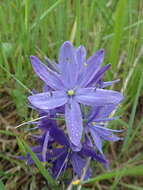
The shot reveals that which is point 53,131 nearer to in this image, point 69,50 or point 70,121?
point 70,121

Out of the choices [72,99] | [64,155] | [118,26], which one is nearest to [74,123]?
[72,99]

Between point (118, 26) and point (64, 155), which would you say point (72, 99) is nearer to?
point (64, 155)

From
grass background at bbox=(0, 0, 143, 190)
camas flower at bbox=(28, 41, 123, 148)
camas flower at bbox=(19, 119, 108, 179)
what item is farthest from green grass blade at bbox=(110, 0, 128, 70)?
camas flower at bbox=(19, 119, 108, 179)

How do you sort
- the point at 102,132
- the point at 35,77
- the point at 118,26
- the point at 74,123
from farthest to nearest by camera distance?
the point at 35,77 → the point at 118,26 → the point at 102,132 → the point at 74,123

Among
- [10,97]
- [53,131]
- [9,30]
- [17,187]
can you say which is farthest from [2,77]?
[53,131]

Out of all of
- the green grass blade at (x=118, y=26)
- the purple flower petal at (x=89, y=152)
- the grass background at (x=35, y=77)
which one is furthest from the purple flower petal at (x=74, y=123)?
the green grass blade at (x=118, y=26)

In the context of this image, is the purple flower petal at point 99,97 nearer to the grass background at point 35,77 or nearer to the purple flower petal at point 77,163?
the purple flower petal at point 77,163

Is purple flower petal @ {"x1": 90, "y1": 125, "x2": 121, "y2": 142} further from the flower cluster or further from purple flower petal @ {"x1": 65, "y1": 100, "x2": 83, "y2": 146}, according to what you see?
purple flower petal @ {"x1": 65, "y1": 100, "x2": 83, "y2": 146}
